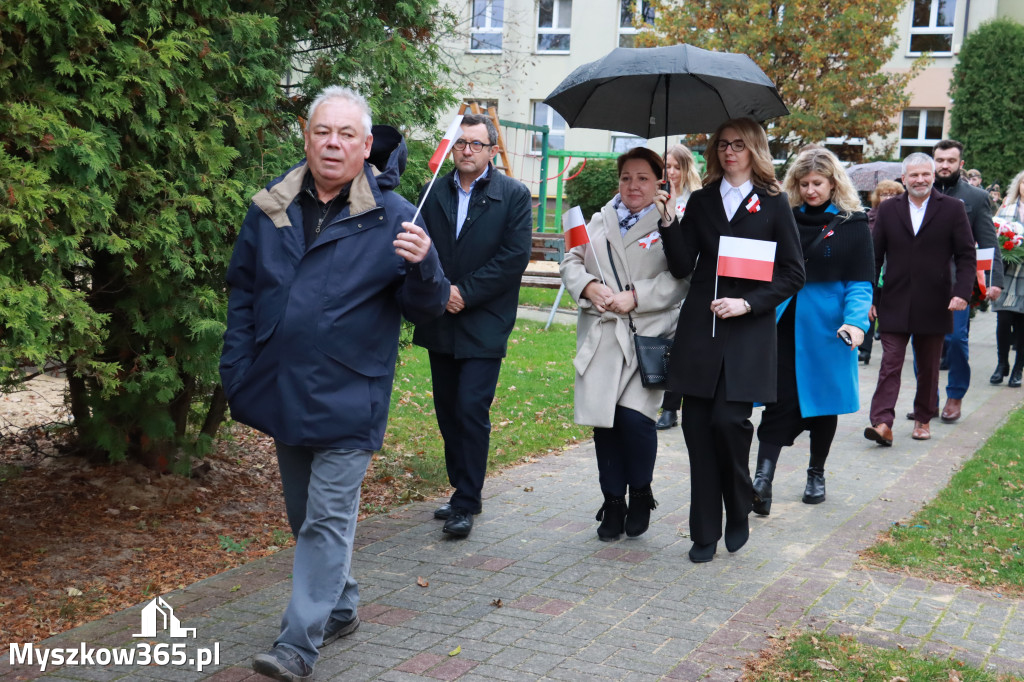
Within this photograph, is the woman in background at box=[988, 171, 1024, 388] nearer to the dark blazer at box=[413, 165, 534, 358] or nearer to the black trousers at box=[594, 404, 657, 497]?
the black trousers at box=[594, 404, 657, 497]

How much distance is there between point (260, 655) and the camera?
3975mm

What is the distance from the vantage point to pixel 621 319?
19.5 feet

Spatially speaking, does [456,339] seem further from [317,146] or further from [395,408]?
[395,408]

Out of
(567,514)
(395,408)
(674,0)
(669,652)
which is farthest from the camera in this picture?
(674,0)

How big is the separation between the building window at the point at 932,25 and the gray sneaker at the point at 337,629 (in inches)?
1240

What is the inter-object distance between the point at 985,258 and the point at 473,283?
6371mm

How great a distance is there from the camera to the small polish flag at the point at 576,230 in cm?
604

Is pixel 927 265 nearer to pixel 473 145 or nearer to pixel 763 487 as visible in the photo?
pixel 763 487

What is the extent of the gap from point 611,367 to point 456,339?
2.74 feet

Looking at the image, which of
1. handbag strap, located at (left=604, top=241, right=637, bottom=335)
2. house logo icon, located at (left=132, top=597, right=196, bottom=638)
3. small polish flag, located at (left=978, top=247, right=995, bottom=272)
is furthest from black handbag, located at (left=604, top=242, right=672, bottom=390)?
small polish flag, located at (left=978, top=247, right=995, bottom=272)

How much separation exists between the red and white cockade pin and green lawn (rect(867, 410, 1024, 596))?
6.52 ft

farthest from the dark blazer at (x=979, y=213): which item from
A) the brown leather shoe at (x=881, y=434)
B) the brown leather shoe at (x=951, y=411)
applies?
the brown leather shoe at (x=881, y=434)

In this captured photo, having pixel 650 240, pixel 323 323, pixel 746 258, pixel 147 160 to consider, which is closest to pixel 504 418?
pixel 650 240

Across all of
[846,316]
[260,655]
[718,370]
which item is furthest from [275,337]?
[846,316]
